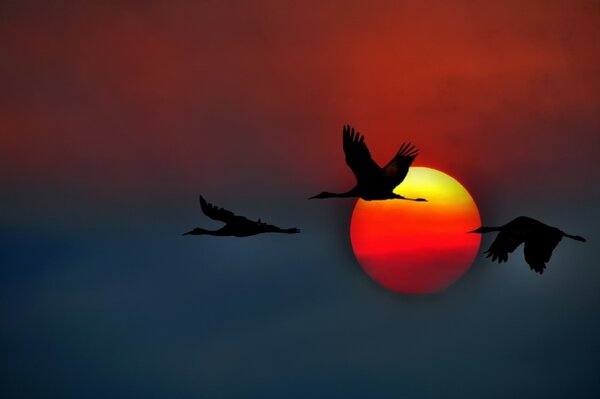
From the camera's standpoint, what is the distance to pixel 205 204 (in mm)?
27641

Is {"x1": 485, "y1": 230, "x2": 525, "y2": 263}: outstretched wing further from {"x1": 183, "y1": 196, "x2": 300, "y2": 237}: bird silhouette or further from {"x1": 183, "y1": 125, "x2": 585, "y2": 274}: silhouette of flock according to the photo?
{"x1": 183, "y1": 196, "x2": 300, "y2": 237}: bird silhouette

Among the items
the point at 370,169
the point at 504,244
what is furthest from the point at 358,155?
the point at 504,244

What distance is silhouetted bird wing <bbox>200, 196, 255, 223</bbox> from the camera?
88.4 ft

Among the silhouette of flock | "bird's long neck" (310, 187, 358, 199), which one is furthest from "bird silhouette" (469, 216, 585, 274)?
"bird's long neck" (310, 187, 358, 199)

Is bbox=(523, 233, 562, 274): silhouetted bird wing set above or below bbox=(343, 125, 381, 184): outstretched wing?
below

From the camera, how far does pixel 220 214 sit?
27.2 m

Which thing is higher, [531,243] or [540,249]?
[531,243]

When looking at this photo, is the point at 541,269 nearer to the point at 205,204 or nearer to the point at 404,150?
the point at 404,150

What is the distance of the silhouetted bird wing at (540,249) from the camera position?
2673 cm

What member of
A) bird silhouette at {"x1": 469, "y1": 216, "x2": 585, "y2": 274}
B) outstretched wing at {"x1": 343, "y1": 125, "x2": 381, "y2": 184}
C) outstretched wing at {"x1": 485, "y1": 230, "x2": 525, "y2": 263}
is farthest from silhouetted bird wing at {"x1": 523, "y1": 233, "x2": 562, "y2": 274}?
outstretched wing at {"x1": 343, "y1": 125, "x2": 381, "y2": 184}

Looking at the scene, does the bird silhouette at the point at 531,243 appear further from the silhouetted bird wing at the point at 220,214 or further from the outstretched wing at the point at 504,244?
the silhouetted bird wing at the point at 220,214

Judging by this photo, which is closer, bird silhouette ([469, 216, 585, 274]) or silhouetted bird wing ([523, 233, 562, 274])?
bird silhouette ([469, 216, 585, 274])

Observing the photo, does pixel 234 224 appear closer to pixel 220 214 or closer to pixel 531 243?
pixel 220 214

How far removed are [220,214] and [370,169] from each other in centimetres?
465
